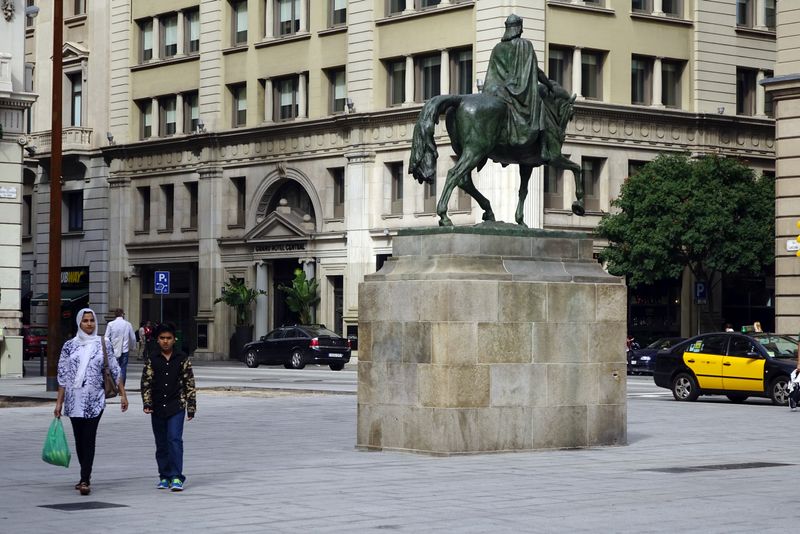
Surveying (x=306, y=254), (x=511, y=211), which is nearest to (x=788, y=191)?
(x=511, y=211)

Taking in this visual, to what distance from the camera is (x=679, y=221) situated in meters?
51.6

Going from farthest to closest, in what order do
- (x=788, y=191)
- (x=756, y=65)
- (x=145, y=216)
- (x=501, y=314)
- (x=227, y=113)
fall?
(x=145, y=216)
(x=227, y=113)
(x=756, y=65)
(x=788, y=191)
(x=501, y=314)

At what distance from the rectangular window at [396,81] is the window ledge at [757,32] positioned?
12.3 m

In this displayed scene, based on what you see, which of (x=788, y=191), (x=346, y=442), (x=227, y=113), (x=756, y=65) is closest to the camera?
(x=346, y=442)

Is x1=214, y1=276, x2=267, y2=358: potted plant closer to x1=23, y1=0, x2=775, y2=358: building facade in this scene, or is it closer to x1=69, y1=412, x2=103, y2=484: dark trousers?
x1=23, y1=0, x2=775, y2=358: building facade

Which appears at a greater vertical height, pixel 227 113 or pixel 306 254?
pixel 227 113

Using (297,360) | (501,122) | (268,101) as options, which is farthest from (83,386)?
(268,101)

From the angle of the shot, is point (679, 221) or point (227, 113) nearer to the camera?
point (679, 221)

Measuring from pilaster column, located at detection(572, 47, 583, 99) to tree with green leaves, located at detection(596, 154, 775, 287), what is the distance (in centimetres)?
374

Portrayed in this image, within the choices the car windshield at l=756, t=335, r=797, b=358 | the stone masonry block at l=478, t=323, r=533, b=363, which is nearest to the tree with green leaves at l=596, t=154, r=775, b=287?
the car windshield at l=756, t=335, r=797, b=358

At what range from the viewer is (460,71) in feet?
182

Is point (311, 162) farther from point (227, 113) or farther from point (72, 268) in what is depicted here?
point (72, 268)

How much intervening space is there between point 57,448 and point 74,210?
5881cm

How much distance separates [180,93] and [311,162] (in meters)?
9.30
